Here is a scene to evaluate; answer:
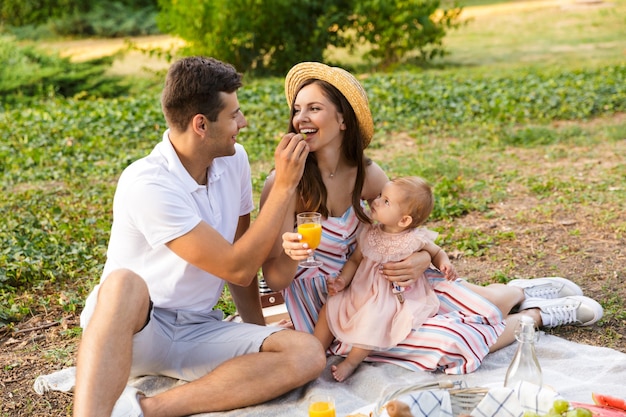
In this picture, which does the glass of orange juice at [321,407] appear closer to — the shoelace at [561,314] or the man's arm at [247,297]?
the man's arm at [247,297]

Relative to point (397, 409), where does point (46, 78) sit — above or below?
below

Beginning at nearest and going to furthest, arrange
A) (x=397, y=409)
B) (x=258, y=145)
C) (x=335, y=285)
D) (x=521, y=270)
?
(x=397, y=409)
(x=335, y=285)
(x=521, y=270)
(x=258, y=145)

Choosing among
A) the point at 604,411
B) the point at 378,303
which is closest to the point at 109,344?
the point at 378,303

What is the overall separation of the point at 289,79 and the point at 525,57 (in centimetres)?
1186

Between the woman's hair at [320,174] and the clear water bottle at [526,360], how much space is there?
4.20 ft

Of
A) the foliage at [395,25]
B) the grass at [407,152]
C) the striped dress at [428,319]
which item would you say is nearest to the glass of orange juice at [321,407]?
the striped dress at [428,319]

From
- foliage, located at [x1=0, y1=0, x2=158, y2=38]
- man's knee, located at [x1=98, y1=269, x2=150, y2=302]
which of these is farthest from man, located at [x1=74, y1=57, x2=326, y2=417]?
foliage, located at [x1=0, y1=0, x2=158, y2=38]

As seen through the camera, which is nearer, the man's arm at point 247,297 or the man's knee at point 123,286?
the man's knee at point 123,286

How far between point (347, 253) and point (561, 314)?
47.2 inches

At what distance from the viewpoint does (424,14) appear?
13.2m

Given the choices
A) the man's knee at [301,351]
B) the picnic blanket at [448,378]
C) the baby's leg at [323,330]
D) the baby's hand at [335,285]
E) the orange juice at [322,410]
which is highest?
the orange juice at [322,410]

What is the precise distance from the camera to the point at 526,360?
2.97 m

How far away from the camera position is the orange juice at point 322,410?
9.91 feet

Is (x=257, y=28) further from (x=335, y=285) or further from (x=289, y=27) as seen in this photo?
(x=335, y=285)
